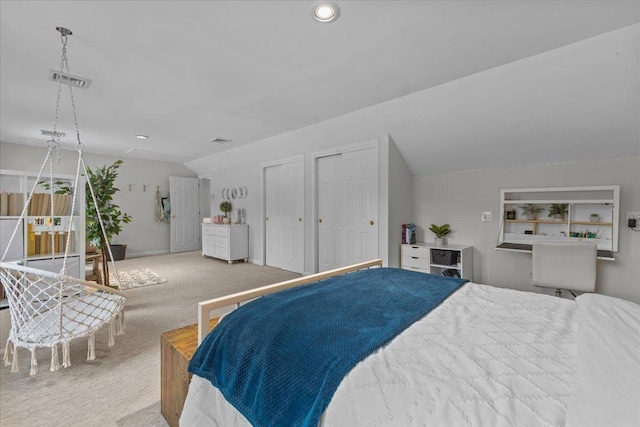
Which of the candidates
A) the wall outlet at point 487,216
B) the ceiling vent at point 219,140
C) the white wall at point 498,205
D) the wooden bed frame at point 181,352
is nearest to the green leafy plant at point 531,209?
the white wall at point 498,205

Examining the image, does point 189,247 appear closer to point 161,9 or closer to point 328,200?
point 328,200

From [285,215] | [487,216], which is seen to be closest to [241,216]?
[285,215]

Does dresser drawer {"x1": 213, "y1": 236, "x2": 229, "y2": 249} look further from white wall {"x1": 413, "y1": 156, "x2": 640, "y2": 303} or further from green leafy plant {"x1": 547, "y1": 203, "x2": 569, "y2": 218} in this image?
green leafy plant {"x1": 547, "y1": 203, "x2": 569, "y2": 218}

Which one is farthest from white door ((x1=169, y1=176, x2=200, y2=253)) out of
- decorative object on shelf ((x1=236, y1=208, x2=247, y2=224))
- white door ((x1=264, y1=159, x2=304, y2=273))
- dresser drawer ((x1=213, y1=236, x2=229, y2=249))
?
white door ((x1=264, y1=159, x2=304, y2=273))

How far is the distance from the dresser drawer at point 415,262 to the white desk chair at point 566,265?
1.18 meters

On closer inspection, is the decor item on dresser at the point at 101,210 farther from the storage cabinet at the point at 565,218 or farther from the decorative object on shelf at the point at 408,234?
the storage cabinet at the point at 565,218

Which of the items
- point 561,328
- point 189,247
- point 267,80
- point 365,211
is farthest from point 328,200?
point 189,247

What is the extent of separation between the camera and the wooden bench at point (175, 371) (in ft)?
4.74

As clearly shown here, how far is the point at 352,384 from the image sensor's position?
34.5 inches

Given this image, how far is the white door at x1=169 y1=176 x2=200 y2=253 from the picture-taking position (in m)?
7.36

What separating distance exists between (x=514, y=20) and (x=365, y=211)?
2.60 metres

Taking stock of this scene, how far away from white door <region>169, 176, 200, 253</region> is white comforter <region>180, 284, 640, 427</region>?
6.89 meters

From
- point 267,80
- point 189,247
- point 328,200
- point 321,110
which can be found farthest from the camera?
point 189,247

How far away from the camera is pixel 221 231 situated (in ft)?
19.8
